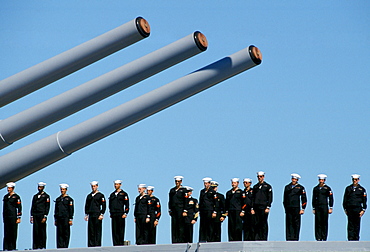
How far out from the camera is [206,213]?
1655 cm

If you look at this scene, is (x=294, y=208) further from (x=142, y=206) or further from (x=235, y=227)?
(x=142, y=206)

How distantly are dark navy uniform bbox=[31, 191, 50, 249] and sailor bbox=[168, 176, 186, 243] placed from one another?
2.83 m

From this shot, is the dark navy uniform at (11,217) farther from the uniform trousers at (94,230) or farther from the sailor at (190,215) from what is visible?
the sailor at (190,215)

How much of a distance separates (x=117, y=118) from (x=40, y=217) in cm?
527

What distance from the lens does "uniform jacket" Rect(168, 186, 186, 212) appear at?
16.9 meters

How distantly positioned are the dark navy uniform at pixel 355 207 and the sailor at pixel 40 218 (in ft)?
22.0

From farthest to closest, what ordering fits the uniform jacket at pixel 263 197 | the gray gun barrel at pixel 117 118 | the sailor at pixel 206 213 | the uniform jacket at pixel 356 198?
the sailor at pixel 206 213 < the uniform jacket at pixel 263 197 < the uniform jacket at pixel 356 198 < the gray gun barrel at pixel 117 118

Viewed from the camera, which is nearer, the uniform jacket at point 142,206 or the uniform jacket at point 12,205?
the uniform jacket at point 12,205

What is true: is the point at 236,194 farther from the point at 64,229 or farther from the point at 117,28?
the point at 117,28

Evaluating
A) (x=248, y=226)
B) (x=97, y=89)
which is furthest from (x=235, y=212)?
(x=97, y=89)

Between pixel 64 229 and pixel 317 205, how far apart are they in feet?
18.7

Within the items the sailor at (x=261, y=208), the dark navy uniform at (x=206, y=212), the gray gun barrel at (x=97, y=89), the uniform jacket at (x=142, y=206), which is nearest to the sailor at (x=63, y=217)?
the uniform jacket at (x=142, y=206)

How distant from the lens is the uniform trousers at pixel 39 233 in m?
16.7

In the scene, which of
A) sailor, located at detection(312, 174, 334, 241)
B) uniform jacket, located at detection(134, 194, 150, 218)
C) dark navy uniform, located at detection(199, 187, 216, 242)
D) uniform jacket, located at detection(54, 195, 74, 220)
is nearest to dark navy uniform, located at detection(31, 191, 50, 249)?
uniform jacket, located at detection(54, 195, 74, 220)
